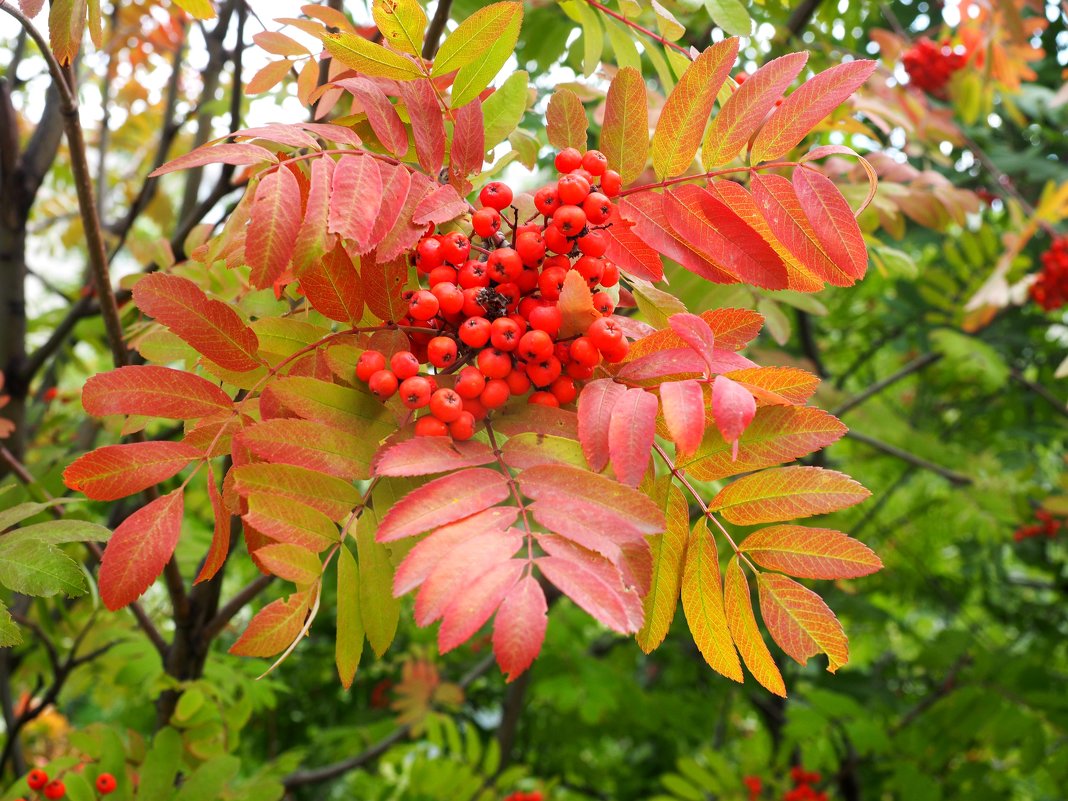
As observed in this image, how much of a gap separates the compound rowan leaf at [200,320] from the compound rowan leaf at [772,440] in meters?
0.49

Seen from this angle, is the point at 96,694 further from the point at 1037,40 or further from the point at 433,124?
the point at 1037,40

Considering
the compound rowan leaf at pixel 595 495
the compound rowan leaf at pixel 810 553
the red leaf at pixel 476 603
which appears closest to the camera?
the red leaf at pixel 476 603

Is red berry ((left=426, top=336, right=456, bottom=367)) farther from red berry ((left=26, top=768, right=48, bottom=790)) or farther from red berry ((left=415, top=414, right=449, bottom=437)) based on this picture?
red berry ((left=26, top=768, right=48, bottom=790))

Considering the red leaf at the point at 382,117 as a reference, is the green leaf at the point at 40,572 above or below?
below

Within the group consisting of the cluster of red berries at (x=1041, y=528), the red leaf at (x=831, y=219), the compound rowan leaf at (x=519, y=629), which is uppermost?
the red leaf at (x=831, y=219)

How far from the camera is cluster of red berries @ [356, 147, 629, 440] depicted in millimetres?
832

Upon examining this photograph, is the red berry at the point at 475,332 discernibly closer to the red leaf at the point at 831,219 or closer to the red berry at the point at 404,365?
the red berry at the point at 404,365

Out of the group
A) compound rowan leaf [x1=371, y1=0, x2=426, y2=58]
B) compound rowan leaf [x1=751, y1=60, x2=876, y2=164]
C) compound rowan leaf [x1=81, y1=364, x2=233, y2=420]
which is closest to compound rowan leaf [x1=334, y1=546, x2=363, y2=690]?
compound rowan leaf [x1=81, y1=364, x2=233, y2=420]

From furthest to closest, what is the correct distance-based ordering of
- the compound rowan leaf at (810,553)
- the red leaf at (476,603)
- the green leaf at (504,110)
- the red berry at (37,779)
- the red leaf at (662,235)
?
the red berry at (37,779) → the green leaf at (504,110) → the red leaf at (662,235) → the compound rowan leaf at (810,553) → the red leaf at (476,603)

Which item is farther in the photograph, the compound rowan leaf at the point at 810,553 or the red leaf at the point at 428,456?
the compound rowan leaf at the point at 810,553

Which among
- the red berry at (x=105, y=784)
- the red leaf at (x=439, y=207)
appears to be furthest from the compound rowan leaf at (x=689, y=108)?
the red berry at (x=105, y=784)

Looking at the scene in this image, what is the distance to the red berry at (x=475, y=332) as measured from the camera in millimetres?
838

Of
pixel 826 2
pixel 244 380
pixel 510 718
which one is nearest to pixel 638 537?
pixel 244 380

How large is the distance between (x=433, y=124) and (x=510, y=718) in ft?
7.79
